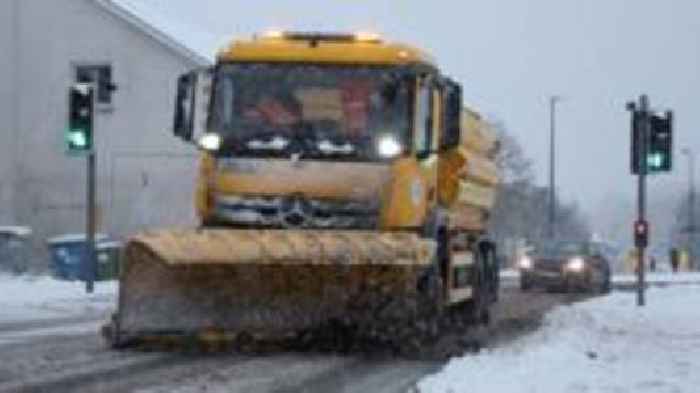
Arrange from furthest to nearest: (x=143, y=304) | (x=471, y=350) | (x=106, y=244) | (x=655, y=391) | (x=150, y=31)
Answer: (x=150, y=31)
(x=106, y=244)
(x=471, y=350)
(x=143, y=304)
(x=655, y=391)

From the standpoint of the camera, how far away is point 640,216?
3516 centimetres

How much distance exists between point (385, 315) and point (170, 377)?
363cm

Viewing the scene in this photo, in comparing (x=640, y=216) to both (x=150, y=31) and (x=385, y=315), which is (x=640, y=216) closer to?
(x=385, y=315)

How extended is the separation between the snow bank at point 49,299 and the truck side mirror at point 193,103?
22.8 feet

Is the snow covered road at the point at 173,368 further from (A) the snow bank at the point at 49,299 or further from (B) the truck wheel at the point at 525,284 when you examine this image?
(B) the truck wheel at the point at 525,284

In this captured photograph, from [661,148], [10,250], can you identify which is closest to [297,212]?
[661,148]

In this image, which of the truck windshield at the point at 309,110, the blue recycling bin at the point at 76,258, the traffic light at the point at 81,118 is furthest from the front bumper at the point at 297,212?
the blue recycling bin at the point at 76,258

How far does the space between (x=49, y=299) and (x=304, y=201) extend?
14.1 metres

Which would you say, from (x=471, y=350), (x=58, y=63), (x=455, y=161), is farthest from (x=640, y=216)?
(x=58, y=63)

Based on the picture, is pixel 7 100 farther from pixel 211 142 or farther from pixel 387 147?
pixel 387 147

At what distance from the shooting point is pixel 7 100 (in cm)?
5559

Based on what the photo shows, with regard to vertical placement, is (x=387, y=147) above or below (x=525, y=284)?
above

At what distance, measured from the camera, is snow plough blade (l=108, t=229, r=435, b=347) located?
18203mm

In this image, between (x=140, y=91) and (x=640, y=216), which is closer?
(x=640, y=216)
